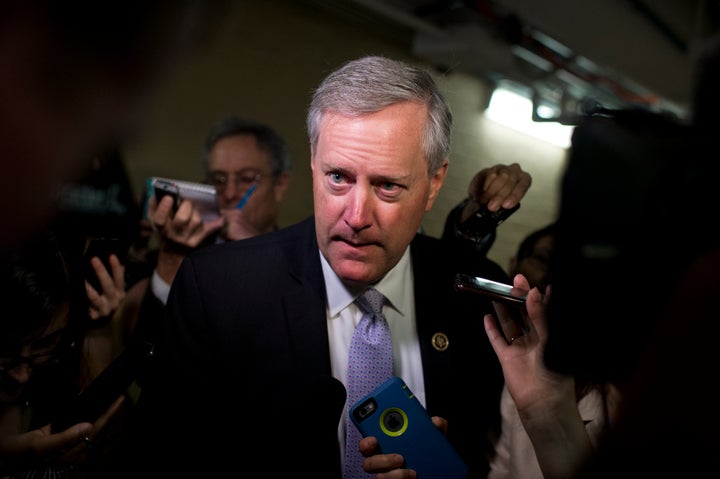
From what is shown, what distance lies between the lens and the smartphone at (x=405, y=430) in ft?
2.39

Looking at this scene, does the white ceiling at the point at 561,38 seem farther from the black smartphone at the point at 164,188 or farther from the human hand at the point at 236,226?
the black smartphone at the point at 164,188

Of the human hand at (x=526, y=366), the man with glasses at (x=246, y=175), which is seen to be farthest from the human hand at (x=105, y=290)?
the human hand at (x=526, y=366)

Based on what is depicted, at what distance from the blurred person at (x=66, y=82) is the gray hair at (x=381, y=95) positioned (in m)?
0.44

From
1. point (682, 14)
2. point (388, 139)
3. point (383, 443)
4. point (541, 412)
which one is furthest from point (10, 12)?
point (682, 14)

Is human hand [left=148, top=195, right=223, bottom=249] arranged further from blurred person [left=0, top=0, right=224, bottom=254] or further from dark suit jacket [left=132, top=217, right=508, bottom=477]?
blurred person [left=0, top=0, right=224, bottom=254]

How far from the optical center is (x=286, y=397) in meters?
0.87

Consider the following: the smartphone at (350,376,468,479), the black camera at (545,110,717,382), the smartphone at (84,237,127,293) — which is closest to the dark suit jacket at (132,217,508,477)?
the smartphone at (350,376,468,479)

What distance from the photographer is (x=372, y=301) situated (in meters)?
0.94

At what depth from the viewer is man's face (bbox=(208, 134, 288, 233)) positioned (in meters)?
1.64

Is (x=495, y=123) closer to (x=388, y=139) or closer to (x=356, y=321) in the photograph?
(x=388, y=139)

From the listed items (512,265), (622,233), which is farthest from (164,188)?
(622,233)

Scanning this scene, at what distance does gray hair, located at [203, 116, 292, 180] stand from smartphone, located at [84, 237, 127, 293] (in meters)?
0.70

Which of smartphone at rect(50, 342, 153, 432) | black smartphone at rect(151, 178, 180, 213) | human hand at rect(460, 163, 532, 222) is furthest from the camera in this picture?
black smartphone at rect(151, 178, 180, 213)

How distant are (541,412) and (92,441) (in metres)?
0.85
